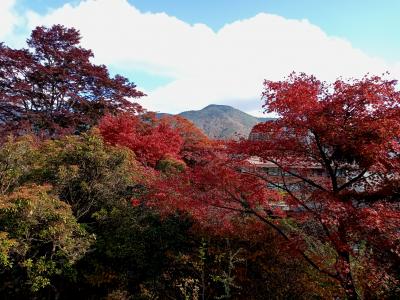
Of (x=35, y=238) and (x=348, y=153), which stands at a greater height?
(x=348, y=153)

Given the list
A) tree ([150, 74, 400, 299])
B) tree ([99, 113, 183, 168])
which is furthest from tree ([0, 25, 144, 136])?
tree ([150, 74, 400, 299])

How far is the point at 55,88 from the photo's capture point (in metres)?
18.3

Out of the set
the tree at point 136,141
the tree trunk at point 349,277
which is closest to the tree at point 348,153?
the tree trunk at point 349,277

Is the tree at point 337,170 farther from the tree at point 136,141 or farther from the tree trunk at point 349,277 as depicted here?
the tree at point 136,141

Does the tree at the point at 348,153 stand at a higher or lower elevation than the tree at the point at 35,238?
higher

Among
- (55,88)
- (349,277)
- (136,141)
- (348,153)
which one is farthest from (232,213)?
(55,88)

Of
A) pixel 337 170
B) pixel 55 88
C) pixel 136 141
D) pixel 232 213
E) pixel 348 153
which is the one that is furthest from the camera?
pixel 55 88

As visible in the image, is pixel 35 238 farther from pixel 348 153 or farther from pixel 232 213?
pixel 348 153

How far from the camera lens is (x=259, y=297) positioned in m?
8.32

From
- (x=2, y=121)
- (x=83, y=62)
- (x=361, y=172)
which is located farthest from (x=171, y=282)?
(x=83, y=62)

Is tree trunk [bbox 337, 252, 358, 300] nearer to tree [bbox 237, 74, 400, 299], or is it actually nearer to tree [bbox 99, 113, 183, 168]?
tree [bbox 237, 74, 400, 299]

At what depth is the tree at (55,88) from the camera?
1697 cm

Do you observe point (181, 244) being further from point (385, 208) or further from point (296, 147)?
point (385, 208)

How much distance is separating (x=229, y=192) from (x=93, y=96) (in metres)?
13.8
